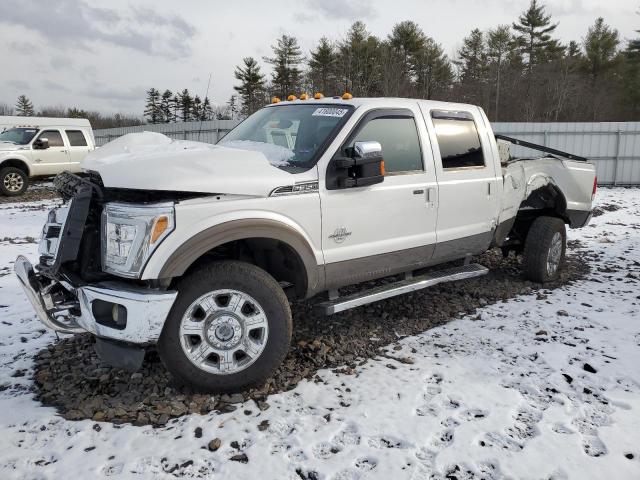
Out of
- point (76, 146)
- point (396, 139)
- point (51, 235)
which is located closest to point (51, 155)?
point (76, 146)

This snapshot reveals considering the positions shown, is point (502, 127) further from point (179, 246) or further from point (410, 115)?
point (179, 246)

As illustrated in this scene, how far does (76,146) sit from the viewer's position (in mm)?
15156

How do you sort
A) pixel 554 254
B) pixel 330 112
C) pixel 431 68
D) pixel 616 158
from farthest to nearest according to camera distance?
pixel 431 68, pixel 616 158, pixel 554 254, pixel 330 112

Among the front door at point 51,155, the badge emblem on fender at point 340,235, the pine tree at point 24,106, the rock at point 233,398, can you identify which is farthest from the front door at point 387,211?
the pine tree at point 24,106

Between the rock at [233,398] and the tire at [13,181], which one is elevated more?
the tire at [13,181]

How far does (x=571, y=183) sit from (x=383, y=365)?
3700mm

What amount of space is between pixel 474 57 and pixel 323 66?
15677 millimetres

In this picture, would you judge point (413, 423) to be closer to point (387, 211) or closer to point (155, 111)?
point (387, 211)

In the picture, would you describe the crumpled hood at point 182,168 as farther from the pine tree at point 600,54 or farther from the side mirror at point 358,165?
the pine tree at point 600,54

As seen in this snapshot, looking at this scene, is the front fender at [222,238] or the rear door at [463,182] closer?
the front fender at [222,238]

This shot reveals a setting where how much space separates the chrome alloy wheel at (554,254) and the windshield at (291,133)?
3.26 metres

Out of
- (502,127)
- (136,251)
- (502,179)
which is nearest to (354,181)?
(136,251)

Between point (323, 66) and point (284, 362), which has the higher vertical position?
point (323, 66)

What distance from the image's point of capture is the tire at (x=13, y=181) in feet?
44.4
